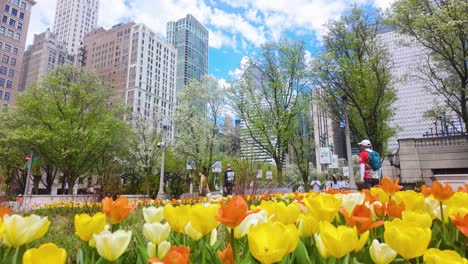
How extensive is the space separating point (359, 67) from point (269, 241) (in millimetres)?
22469

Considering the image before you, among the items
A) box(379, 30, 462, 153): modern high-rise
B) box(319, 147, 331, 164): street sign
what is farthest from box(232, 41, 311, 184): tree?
box(379, 30, 462, 153): modern high-rise

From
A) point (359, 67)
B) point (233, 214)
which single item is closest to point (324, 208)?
point (233, 214)

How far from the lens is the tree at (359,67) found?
69.7ft

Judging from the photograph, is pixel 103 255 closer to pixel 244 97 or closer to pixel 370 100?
pixel 370 100

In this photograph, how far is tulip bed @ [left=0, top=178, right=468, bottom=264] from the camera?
85 centimetres

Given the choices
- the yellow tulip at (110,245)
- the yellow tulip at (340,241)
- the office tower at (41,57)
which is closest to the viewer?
the yellow tulip at (340,241)

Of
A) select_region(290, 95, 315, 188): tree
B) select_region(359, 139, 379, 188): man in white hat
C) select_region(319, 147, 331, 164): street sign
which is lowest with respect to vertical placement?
select_region(359, 139, 379, 188): man in white hat

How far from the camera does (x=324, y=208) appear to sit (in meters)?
1.32

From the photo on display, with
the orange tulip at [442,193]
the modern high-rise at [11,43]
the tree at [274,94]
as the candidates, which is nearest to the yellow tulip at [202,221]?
the orange tulip at [442,193]

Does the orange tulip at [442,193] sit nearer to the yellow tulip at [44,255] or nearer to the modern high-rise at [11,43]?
the yellow tulip at [44,255]

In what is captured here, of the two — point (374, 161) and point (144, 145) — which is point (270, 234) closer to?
point (374, 161)

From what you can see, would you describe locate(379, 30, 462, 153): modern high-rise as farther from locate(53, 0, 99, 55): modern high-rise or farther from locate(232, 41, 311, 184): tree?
locate(53, 0, 99, 55): modern high-rise

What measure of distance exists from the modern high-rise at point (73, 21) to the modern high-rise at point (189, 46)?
40.2 meters

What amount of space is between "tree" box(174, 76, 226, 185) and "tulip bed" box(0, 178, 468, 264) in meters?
31.0
